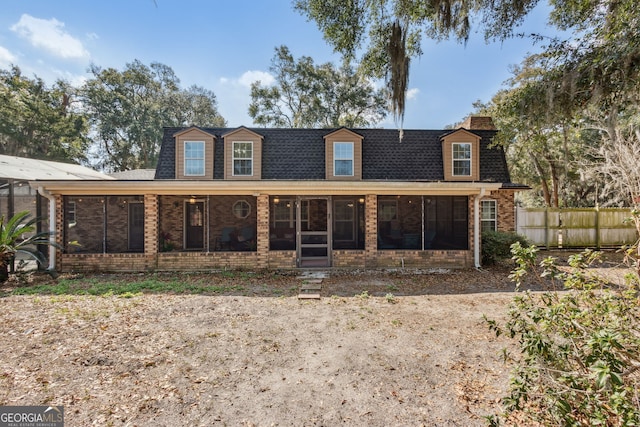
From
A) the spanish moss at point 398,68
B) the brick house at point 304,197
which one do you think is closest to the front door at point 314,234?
the brick house at point 304,197

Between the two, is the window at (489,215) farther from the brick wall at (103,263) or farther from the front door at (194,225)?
the brick wall at (103,263)

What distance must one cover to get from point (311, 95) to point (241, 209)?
49.4ft

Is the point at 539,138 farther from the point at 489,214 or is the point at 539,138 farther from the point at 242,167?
the point at 242,167

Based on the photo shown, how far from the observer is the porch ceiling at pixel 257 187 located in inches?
316

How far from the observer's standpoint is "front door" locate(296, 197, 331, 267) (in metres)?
9.03

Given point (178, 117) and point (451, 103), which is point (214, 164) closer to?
point (451, 103)

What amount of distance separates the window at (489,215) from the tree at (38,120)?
3073 centimetres

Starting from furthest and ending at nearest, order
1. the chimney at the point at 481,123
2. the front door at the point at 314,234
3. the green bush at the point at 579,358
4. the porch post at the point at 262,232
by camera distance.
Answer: the chimney at the point at 481,123 → the front door at the point at 314,234 → the porch post at the point at 262,232 → the green bush at the point at 579,358

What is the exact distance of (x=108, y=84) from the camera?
2552 cm

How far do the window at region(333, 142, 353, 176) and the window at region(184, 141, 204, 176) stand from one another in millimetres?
5269

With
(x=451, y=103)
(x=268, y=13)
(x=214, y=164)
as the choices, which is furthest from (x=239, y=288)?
(x=451, y=103)

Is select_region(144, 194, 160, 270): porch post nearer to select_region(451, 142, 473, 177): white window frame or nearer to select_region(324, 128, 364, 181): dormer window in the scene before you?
select_region(324, 128, 364, 181): dormer window

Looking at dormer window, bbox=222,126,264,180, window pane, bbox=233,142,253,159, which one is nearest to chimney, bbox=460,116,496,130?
dormer window, bbox=222,126,264,180

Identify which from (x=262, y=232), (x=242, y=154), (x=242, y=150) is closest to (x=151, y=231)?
(x=262, y=232)
